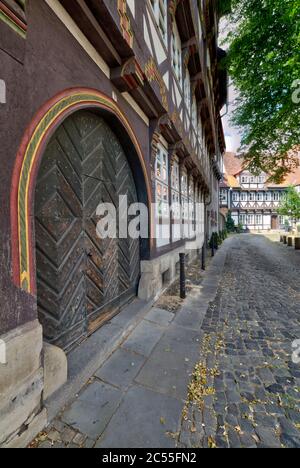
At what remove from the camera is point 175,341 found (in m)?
3.35

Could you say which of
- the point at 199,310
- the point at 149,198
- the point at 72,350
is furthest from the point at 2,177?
the point at 199,310

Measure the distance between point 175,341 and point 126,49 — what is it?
13.3 feet

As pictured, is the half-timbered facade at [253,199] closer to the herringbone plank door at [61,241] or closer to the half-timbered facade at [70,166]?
the half-timbered facade at [70,166]

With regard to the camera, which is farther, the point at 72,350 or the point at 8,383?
the point at 72,350

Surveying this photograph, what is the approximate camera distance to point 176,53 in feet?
21.2

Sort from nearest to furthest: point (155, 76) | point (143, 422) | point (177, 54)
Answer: point (143, 422)
point (155, 76)
point (177, 54)

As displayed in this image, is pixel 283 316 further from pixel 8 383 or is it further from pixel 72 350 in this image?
pixel 8 383

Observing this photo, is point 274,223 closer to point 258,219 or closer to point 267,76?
point 258,219


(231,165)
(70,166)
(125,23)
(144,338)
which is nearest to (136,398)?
(144,338)

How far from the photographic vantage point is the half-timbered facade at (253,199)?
126 feet

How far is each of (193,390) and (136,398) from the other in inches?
23.1

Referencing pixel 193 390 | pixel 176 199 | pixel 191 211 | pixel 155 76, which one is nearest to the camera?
pixel 193 390

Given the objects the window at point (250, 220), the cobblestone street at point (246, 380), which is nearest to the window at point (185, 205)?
the cobblestone street at point (246, 380)

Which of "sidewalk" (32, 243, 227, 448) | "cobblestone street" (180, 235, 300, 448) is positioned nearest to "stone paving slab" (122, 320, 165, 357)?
"sidewalk" (32, 243, 227, 448)
